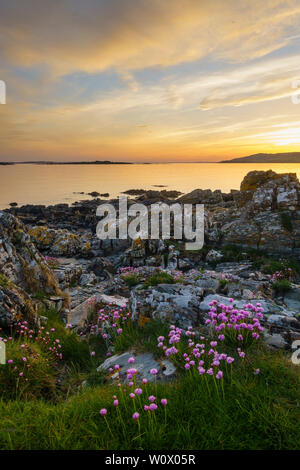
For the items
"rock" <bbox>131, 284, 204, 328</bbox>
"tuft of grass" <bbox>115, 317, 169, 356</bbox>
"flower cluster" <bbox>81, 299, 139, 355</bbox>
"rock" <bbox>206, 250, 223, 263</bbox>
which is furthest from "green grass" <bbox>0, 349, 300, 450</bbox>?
"rock" <bbox>206, 250, 223, 263</bbox>

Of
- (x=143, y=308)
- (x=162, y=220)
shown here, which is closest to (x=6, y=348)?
(x=143, y=308)

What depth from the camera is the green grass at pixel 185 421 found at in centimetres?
281

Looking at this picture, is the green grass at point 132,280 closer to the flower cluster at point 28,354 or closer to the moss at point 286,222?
the flower cluster at point 28,354

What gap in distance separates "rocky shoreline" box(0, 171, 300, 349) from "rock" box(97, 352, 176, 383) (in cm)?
121

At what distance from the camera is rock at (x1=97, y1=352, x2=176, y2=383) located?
4.23m

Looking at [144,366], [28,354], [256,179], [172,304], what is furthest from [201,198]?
[28,354]

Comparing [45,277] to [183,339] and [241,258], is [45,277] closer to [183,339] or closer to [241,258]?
[183,339]

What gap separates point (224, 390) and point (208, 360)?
65cm

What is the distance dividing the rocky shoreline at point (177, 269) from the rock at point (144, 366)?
1.21 meters

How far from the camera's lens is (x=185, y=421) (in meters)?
3.02

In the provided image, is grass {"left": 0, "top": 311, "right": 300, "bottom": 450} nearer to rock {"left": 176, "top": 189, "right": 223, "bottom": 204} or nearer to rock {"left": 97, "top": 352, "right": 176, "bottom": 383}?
rock {"left": 97, "top": 352, "right": 176, "bottom": 383}
